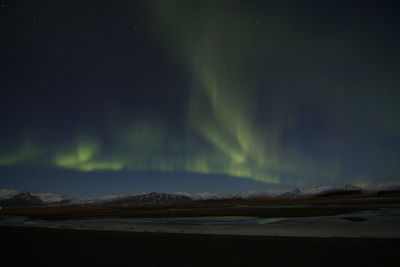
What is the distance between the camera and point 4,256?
14812mm

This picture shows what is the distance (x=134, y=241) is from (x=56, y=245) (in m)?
4.93

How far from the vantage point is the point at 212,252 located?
1509 cm

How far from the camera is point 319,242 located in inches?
688

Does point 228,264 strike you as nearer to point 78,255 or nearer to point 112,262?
point 112,262

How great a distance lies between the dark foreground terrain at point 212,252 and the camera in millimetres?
12688

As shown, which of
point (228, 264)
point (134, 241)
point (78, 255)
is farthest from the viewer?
point (134, 241)

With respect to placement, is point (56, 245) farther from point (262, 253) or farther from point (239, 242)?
point (262, 253)

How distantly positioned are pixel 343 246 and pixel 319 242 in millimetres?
1691

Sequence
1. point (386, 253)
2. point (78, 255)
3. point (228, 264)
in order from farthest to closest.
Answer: point (78, 255), point (386, 253), point (228, 264)

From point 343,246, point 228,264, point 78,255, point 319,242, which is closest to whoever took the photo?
point 228,264

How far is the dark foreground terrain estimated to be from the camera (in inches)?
500

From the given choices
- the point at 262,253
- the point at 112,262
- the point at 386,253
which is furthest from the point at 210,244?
the point at 386,253

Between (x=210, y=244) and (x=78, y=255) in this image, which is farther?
(x=210, y=244)

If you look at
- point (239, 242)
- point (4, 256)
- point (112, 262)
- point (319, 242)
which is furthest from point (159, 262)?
point (319, 242)
